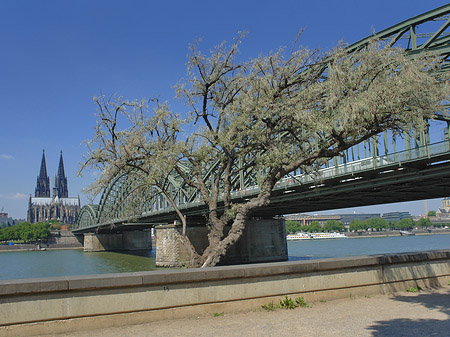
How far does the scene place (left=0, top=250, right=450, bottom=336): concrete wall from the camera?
706 cm

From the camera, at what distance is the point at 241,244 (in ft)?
178

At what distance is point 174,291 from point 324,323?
9.34ft

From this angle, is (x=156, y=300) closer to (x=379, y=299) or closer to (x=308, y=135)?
(x=379, y=299)

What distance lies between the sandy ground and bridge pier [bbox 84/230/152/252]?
348 feet

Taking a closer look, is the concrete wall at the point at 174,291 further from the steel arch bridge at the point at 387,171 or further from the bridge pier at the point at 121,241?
the bridge pier at the point at 121,241

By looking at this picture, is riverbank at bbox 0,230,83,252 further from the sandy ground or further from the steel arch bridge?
the sandy ground

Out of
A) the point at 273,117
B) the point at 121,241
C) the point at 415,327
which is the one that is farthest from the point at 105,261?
the point at 415,327

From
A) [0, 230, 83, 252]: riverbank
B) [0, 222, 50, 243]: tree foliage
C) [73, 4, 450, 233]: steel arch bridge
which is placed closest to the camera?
[73, 4, 450, 233]: steel arch bridge

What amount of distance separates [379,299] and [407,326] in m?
2.54

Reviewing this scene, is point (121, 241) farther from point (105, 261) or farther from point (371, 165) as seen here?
point (371, 165)

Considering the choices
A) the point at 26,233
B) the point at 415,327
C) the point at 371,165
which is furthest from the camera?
the point at 26,233

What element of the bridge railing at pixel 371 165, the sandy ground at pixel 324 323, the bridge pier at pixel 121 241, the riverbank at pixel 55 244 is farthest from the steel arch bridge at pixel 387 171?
the riverbank at pixel 55 244

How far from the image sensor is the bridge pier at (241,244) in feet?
172

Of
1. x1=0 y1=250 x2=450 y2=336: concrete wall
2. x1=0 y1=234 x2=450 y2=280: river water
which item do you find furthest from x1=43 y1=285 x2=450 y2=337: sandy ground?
x1=0 y1=234 x2=450 y2=280: river water
